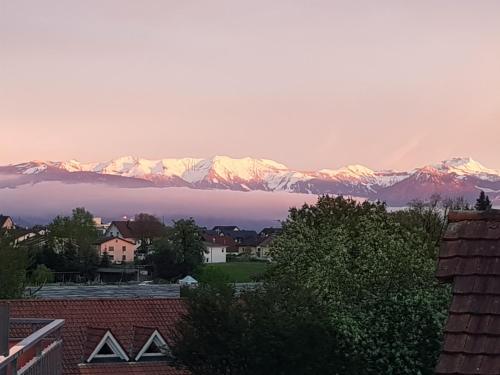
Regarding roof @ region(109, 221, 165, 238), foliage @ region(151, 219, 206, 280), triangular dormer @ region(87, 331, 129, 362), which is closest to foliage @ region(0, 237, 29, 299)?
triangular dormer @ region(87, 331, 129, 362)

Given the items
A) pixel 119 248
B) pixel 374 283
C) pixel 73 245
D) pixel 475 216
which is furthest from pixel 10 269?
pixel 119 248

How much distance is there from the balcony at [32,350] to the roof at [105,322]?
15317 millimetres

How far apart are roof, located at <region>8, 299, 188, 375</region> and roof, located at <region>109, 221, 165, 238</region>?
347 ft

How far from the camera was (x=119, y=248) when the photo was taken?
151125 mm

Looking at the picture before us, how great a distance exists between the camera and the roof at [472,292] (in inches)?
211

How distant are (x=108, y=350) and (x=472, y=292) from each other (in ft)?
87.4

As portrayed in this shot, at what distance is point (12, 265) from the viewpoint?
129ft

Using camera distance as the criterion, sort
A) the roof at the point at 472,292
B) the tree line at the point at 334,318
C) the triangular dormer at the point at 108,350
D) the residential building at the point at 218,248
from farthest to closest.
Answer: the residential building at the point at 218,248 < the triangular dormer at the point at 108,350 < the tree line at the point at 334,318 < the roof at the point at 472,292

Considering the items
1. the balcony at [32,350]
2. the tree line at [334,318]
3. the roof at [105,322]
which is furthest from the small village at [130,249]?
the balcony at [32,350]

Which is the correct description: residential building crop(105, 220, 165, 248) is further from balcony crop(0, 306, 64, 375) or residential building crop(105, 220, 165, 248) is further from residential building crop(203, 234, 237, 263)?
balcony crop(0, 306, 64, 375)

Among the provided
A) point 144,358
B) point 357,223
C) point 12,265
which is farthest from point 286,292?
point 12,265

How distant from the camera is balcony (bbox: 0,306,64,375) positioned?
7.29 m

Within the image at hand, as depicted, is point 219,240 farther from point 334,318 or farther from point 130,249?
point 334,318

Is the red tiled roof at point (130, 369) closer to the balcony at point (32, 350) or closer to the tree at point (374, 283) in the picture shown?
the tree at point (374, 283)
